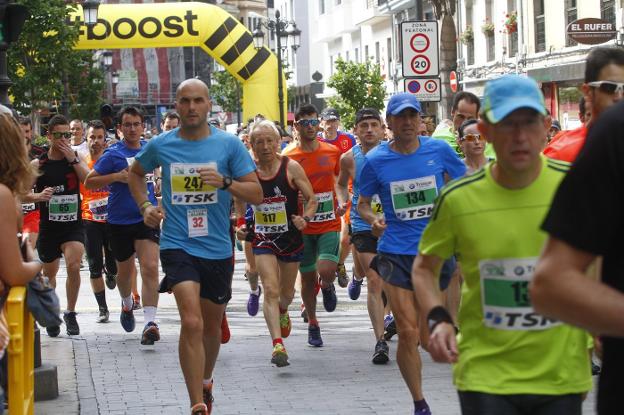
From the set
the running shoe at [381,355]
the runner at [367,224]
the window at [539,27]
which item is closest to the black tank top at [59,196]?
the runner at [367,224]

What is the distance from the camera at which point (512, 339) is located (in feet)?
13.7

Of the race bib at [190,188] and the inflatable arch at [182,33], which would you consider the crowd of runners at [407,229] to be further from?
→ the inflatable arch at [182,33]

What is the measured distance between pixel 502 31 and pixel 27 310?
33.2 m

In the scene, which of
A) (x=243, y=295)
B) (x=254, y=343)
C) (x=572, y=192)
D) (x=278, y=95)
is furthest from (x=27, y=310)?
(x=278, y=95)

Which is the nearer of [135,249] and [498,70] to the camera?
[135,249]

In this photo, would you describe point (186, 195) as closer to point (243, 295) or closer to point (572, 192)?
point (572, 192)

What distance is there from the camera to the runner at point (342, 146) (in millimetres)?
15164

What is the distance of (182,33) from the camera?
30.5 metres

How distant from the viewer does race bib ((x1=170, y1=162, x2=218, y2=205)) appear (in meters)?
7.79

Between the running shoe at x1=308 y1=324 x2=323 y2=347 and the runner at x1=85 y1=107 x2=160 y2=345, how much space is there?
51.8 inches

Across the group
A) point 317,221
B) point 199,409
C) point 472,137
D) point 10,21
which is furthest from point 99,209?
point 199,409

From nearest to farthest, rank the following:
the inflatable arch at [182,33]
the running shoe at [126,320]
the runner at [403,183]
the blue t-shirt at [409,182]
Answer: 1. the runner at [403,183]
2. the blue t-shirt at [409,182]
3. the running shoe at [126,320]
4. the inflatable arch at [182,33]

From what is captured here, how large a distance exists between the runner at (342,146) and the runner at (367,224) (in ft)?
10.4

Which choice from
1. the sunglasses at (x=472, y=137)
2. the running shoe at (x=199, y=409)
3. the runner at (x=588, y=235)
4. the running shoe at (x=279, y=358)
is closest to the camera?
the runner at (x=588, y=235)
